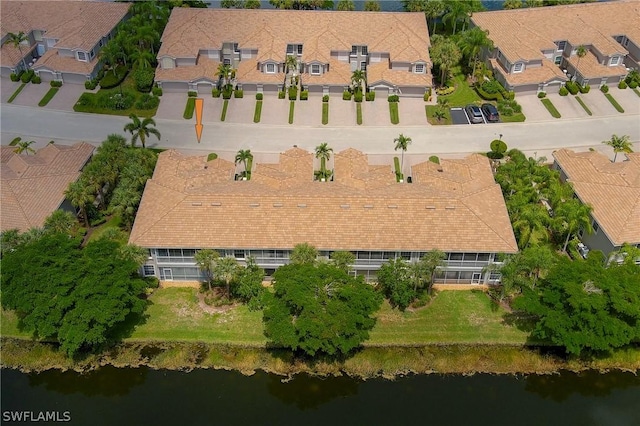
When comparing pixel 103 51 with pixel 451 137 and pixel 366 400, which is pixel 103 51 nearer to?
pixel 451 137

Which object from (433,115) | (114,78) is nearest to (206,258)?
(433,115)

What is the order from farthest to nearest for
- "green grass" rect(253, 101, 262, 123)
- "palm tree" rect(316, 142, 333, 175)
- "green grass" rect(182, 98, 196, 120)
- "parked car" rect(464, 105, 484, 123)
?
"green grass" rect(182, 98, 196, 120) < "parked car" rect(464, 105, 484, 123) < "green grass" rect(253, 101, 262, 123) < "palm tree" rect(316, 142, 333, 175)

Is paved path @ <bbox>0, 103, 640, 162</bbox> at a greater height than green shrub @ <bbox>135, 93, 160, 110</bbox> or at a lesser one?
lesser

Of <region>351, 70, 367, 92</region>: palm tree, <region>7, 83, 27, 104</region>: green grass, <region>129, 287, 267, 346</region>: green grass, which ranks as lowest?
<region>129, 287, 267, 346</region>: green grass

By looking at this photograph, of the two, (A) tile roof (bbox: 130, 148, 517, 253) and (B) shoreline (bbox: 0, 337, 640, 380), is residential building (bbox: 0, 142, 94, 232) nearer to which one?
(A) tile roof (bbox: 130, 148, 517, 253)

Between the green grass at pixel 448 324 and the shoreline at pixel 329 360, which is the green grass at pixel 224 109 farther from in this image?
the green grass at pixel 448 324

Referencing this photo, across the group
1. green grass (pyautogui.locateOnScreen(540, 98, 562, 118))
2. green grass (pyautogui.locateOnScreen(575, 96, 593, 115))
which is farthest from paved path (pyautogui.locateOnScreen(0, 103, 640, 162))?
green grass (pyautogui.locateOnScreen(540, 98, 562, 118))
